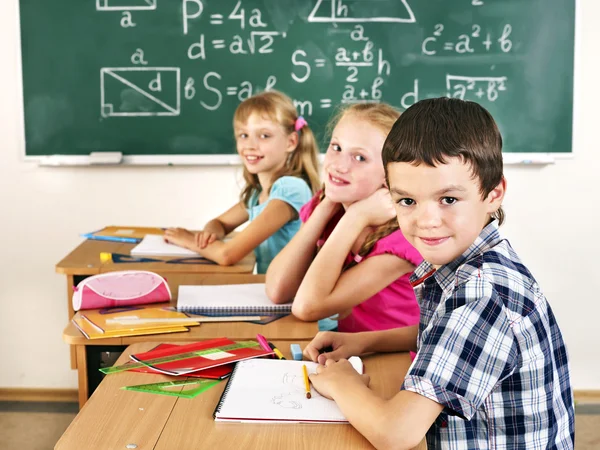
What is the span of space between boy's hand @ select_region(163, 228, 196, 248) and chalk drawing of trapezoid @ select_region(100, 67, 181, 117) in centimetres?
90

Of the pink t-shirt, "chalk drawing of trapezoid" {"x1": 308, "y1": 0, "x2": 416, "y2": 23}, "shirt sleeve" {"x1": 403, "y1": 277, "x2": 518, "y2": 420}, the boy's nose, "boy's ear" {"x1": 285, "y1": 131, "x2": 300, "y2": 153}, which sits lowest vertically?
the pink t-shirt

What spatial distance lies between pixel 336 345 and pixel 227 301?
48 centimetres

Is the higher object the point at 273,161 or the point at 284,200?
the point at 273,161

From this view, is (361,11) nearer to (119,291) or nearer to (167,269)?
(167,269)

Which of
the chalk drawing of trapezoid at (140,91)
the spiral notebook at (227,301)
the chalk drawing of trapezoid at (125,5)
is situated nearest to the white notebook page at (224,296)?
the spiral notebook at (227,301)

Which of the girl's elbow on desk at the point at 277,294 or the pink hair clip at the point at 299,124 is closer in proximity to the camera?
the girl's elbow on desk at the point at 277,294

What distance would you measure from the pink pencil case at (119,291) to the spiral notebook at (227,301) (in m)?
0.07

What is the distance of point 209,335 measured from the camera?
68.6 inches

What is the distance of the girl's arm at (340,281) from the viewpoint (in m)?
1.85

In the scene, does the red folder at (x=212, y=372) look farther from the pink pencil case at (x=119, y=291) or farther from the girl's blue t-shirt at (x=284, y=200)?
the girl's blue t-shirt at (x=284, y=200)

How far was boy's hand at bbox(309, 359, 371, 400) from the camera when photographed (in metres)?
1.29

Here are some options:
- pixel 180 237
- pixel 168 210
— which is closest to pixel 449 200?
pixel 180 237

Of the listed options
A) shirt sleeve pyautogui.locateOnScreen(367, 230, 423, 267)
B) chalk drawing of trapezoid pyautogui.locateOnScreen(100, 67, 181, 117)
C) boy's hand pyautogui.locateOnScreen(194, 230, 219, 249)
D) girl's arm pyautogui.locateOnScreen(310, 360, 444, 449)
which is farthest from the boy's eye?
chalk drawing of trapezoid pyautogui.locateOnScreen(100, 67, 181, 117)

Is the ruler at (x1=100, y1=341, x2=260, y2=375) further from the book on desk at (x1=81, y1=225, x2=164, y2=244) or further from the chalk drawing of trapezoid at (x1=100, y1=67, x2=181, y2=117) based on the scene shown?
the chalk drawing of trapezoid at (x1=100, y1=67, x2=181, y2=117)
